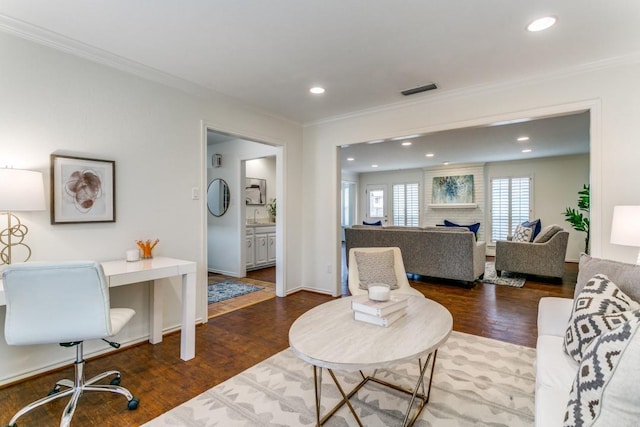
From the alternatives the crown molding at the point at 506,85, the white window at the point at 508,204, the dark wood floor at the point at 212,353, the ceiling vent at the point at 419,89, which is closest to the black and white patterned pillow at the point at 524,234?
the dark wood floor at the point at 212,353

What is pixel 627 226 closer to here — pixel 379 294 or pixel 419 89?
pixel 379 294

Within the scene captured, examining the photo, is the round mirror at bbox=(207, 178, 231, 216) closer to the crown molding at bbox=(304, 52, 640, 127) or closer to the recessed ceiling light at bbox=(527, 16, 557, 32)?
the crown molding at bbox=(304, 52, 640, 127)

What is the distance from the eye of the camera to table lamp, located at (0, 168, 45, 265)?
1.85 metres

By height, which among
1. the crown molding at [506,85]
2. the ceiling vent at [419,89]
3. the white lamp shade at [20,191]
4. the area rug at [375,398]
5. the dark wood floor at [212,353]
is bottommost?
the dark wood floor at [212,353]

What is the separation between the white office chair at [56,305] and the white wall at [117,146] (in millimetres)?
721

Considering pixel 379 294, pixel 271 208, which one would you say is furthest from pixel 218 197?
pixel 379 294

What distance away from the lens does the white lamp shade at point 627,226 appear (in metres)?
2.14

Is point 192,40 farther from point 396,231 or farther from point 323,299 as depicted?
point 396,231

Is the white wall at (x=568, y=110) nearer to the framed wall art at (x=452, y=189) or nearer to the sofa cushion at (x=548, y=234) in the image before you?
the sofa cushion at (x=548, y=234)

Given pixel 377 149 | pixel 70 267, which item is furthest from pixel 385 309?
pixel 377 149

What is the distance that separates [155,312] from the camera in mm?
2758

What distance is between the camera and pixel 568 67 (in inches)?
107

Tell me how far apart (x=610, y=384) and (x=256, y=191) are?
242 inches

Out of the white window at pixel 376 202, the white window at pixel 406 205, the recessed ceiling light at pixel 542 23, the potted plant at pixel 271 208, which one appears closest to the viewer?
the recessed ceiling light at pixel 542 23
